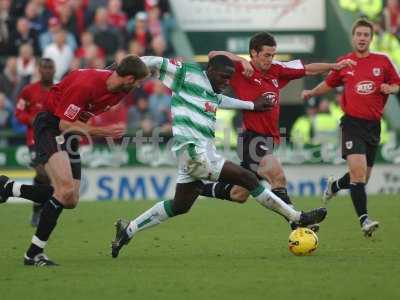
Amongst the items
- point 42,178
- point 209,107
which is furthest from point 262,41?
point 42,178

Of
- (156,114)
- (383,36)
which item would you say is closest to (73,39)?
(156,114)

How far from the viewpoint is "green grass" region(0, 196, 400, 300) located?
7.79 metres

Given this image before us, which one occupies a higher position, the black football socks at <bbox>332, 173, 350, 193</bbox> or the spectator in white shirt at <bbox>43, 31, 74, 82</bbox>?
the spectator in white shirt at <bbox>43, 31, 74, 82</bbox>

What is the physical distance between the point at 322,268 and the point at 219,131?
11.0m

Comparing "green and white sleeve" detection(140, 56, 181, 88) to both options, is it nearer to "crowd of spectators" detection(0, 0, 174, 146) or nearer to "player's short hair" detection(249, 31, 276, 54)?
"player's short hair" detection(249, 31, 276, 54)

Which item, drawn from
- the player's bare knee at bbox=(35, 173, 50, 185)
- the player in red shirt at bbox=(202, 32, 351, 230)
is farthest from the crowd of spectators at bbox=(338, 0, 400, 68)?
the player in red shirt at bbox=(202, 32, 351, 230)

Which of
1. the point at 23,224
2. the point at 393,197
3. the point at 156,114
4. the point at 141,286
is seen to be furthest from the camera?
the point at 156,114

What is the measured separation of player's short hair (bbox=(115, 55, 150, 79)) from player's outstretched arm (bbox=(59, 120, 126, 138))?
1.63 feet

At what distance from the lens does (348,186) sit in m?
12.6

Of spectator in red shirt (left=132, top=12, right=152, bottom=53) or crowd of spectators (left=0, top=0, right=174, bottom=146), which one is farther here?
spectator in red shirt (left=132, top=12, right=152, bottom=53)

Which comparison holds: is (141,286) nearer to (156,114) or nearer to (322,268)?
(322,268)

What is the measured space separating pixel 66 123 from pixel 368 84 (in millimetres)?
4209

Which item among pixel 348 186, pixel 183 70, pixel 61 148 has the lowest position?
pixel 348 186

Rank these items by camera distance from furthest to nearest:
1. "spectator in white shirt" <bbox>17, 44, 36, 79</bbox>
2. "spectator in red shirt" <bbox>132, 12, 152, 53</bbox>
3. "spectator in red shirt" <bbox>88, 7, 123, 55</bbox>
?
"spectator in red shirt" <bbox>132, 12, 152, 53</bbox>
"spectator in red shirt" <bbox>88, 7, 123, 55</bbox>
"spectator in white shirt" <bbox>17, 44, 36, 79</bbox>
